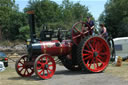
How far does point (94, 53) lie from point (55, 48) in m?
1.93

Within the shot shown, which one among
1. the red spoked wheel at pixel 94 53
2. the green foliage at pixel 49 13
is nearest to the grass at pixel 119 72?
the red spoked wheel at pixel 94 53

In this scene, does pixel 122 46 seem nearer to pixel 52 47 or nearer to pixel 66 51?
pixel 66 51

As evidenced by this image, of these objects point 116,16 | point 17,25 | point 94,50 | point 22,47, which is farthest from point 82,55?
point 17,25

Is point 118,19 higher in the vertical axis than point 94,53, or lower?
higher

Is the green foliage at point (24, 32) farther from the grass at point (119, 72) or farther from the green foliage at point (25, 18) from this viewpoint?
the grass at point (119, 72)

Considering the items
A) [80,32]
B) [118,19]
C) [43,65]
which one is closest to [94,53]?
[80,32]

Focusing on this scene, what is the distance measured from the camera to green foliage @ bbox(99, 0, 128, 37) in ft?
151

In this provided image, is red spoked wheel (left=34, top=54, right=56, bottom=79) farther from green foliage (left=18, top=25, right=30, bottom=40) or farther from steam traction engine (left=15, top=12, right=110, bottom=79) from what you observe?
green foliage (left=18, top=25, right=30, bottom=40)

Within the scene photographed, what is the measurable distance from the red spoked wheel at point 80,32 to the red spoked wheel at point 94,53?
18.4 inches

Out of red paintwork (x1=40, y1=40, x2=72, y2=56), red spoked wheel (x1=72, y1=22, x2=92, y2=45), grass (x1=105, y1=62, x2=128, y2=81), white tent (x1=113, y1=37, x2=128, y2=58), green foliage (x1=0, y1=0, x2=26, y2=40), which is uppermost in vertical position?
green foliage (x1=0, y1=0, x2=26, y2=40)

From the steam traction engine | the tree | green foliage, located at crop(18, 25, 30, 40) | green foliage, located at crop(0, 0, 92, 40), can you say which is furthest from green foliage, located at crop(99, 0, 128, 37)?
the steam traction engine

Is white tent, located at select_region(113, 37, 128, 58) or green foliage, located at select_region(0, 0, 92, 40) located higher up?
green foliage, located at select_region(0, 0, 92, 40)

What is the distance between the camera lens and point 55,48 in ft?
34.7

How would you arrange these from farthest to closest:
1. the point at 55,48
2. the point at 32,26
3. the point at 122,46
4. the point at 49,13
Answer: the point at 49,13
the point at 122,46
the point at 55,48
the point at 32,26
